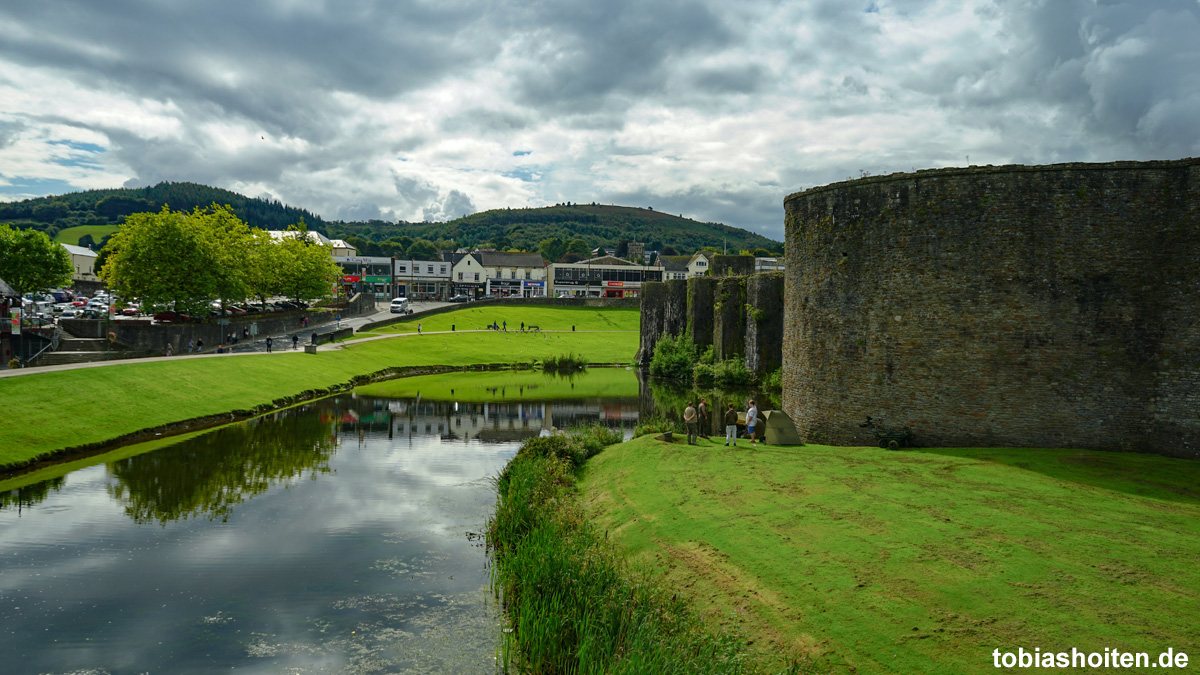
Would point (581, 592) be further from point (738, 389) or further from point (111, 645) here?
point (738, 389)

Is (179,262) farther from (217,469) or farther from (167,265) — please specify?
(217,469)

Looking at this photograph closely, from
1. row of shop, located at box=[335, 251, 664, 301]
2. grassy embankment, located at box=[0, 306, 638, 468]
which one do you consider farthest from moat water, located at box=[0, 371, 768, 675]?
row of shop, located at box=[335, 251, 664, 301]

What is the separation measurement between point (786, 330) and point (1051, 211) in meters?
9.39

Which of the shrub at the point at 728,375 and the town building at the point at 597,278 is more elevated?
the town building at the point at 597,278

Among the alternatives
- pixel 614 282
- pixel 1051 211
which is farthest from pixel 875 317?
pixel 614 282

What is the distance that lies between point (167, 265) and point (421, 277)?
80.2m

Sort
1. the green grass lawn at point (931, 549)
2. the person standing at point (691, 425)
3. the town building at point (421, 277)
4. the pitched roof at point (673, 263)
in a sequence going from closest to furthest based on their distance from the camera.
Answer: the green grass lawn at point (931, 549)
the person standing at point (691, 425)
the town building at point (421, 277)
the pitched roof at point (673, 263)

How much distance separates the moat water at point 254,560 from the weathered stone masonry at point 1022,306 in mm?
13327

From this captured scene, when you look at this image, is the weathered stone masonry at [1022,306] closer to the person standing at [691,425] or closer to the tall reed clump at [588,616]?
the person standing at [691,425]

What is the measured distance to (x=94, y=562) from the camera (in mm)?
15227

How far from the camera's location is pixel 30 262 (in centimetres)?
5578

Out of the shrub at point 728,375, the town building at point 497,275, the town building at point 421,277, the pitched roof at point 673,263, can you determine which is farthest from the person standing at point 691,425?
the pitched roof at point 673,263

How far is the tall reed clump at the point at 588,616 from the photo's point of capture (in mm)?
9539

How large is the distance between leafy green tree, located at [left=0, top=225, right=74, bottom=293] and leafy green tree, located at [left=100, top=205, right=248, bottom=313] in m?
7.49
